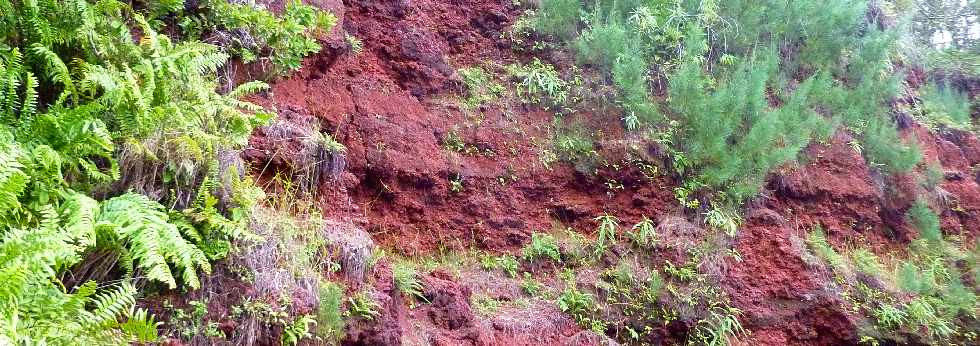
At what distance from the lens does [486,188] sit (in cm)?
788

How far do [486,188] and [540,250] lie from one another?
893 millimetres

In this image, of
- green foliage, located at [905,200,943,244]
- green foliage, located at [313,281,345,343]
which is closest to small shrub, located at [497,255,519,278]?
green foliage, located at [313,281,345,343]

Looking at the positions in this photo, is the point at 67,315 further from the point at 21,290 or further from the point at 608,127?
the point at 608,127

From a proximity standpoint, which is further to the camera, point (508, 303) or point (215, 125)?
point (508, 303)

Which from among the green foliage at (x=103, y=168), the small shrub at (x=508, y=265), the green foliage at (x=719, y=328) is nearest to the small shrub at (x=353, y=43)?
the green foliage at (x=103, y=168)

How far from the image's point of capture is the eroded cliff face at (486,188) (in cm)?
668

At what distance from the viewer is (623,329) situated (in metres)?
7.05

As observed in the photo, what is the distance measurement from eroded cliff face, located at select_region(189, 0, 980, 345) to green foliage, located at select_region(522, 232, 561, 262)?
108mm

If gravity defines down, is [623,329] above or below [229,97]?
below

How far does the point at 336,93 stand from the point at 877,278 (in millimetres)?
6308

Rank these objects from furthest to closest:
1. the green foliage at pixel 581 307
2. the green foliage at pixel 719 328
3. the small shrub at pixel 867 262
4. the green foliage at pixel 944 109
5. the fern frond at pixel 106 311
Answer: the green foliage at pixel 944 109
the small shrub at pixel 867 262
the green foliage at pixel 719 328
the green foliage at pixel 581 307
the fern frond at pixel 106 311

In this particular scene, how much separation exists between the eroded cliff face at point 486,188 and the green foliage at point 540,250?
0.35 feet

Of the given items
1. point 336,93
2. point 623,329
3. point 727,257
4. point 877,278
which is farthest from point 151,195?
point 877,278

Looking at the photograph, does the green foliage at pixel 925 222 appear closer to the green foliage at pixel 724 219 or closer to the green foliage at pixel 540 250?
the green foliage at pixel 724 219
